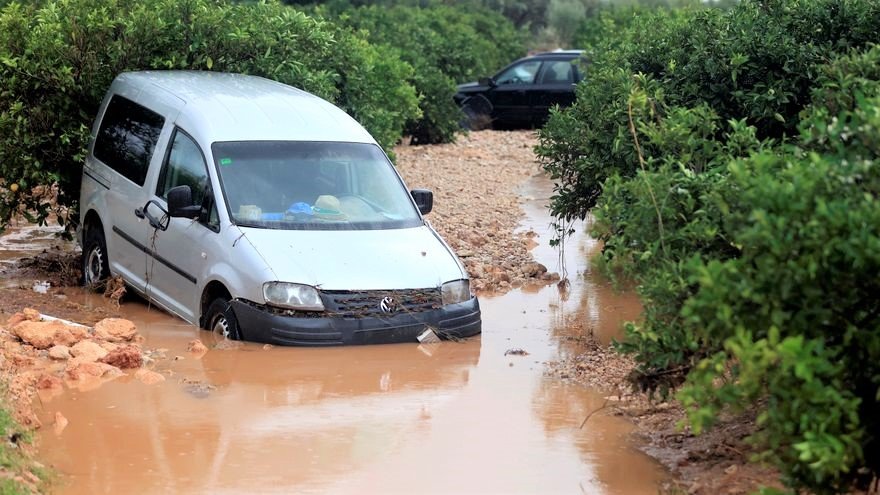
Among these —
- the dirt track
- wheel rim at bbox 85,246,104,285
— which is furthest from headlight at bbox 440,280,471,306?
wheel rim at bbox 85,246,104,285

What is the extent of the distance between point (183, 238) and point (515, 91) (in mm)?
17119

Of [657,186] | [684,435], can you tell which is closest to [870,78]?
[657,186]

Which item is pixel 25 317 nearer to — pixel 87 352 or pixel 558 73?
pixel 87 352

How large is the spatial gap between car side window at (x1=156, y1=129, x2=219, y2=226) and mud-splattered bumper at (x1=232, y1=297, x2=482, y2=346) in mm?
1172

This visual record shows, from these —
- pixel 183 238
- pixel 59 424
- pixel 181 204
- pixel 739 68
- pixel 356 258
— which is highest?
pixel 739 68

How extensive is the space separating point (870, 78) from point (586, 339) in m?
3.54

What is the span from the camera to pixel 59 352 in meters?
8.40

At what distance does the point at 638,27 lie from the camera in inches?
533

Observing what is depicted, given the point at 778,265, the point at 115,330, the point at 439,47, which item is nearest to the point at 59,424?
the point at 115,330

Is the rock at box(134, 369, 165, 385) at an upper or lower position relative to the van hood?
lower

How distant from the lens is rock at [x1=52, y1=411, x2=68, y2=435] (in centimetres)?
721

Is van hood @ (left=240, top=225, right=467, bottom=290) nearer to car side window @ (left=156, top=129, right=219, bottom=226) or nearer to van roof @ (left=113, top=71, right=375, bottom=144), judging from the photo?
car side window @ (left=156, top=129, right=219, bottom=226)

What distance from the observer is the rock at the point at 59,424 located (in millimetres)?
7215

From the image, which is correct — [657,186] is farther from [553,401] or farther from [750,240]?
[553,401]
